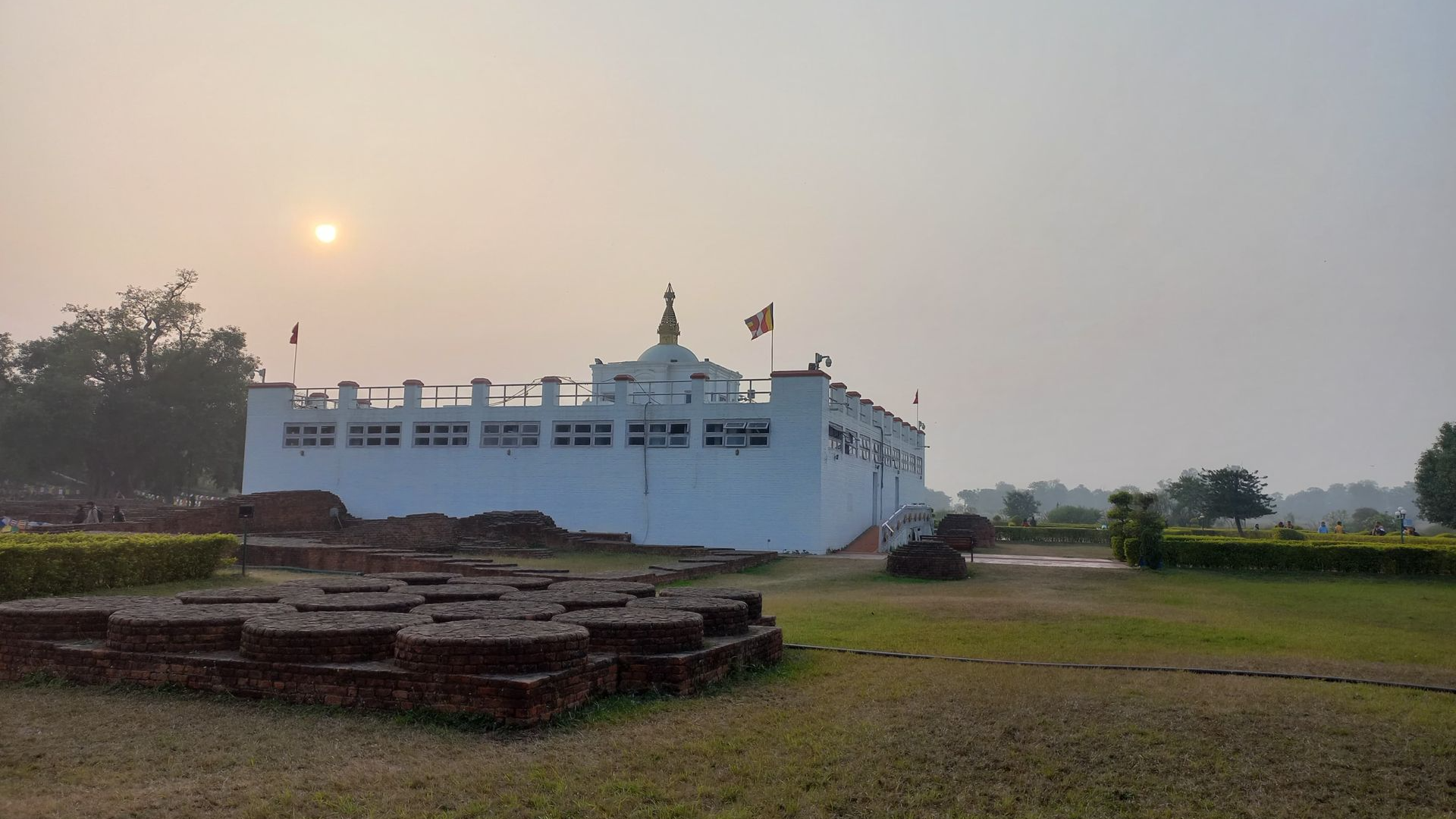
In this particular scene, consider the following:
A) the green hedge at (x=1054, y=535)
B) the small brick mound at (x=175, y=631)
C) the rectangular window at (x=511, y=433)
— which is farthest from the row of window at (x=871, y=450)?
the small brick mound at (x=175, y=631)

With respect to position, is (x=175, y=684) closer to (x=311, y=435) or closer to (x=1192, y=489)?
(x=311, y=435)

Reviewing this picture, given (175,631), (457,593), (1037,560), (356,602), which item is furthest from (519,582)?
(1037,560)

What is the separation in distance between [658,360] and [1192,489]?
45475 millimetres

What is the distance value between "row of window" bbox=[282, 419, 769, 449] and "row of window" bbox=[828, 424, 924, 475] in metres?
2.54

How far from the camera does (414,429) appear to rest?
3284 centimetres

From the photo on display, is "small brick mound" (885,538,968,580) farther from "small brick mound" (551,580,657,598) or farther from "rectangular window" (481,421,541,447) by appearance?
"rectangular window" (481,421,541,447)

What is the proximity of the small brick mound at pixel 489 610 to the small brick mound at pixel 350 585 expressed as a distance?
1.56m

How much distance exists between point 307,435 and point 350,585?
2664 cm

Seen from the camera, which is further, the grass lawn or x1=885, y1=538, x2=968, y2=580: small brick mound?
x1=885, y1=538, x2=968, y2=580: small brick mound

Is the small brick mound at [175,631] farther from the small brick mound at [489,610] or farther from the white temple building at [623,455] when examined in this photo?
the white temple building at [623,455]

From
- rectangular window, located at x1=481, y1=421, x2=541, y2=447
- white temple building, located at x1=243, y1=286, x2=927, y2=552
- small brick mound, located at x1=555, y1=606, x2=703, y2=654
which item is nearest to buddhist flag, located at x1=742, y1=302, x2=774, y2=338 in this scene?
white temple building, located at x1=243, y1=286, x2=927, y2=552

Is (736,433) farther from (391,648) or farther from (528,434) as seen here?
(391,648)

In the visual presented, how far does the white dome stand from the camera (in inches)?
1441

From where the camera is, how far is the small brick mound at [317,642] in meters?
6.59
